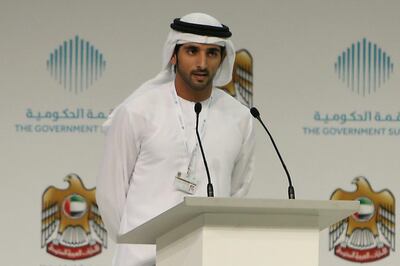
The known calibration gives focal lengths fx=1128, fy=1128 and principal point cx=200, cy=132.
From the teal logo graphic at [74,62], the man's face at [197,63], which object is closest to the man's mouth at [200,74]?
the man's face at [197,63]

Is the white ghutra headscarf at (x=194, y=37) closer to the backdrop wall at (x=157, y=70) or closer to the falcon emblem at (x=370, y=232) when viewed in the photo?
the backdrop wall at (x=157, y=70)

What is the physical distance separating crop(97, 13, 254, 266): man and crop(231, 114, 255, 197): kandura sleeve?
0.07 metres

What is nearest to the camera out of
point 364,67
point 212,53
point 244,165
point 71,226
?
point 212,53

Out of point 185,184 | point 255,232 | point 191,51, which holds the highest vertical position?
point 191,51

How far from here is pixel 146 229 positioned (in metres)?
3.06

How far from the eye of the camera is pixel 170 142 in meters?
3.95

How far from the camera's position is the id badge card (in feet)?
12.8

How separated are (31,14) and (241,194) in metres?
2.05

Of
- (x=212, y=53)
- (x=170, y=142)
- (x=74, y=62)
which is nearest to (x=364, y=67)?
(x=74, y=62)

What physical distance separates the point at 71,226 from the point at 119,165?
180cm

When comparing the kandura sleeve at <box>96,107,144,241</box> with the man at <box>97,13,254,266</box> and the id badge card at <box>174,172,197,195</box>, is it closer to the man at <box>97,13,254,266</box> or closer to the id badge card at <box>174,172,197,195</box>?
the man at <box>97,13,254,266</box>

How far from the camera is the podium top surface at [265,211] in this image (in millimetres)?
2705

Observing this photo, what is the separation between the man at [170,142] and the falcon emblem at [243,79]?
5.17 feet

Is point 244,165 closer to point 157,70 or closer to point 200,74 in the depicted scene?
point 200,74
